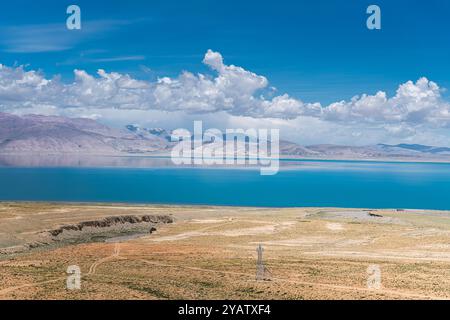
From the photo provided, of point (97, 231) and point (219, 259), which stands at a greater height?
point (219, 259)

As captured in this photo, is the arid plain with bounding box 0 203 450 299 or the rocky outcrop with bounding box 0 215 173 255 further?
the rocky outcrop with bounding box 0 215 173 255

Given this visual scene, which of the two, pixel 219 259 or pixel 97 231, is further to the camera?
pixel 97 231

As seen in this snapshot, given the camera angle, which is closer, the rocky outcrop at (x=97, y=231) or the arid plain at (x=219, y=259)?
the arid plain at (x=219, y=259)
